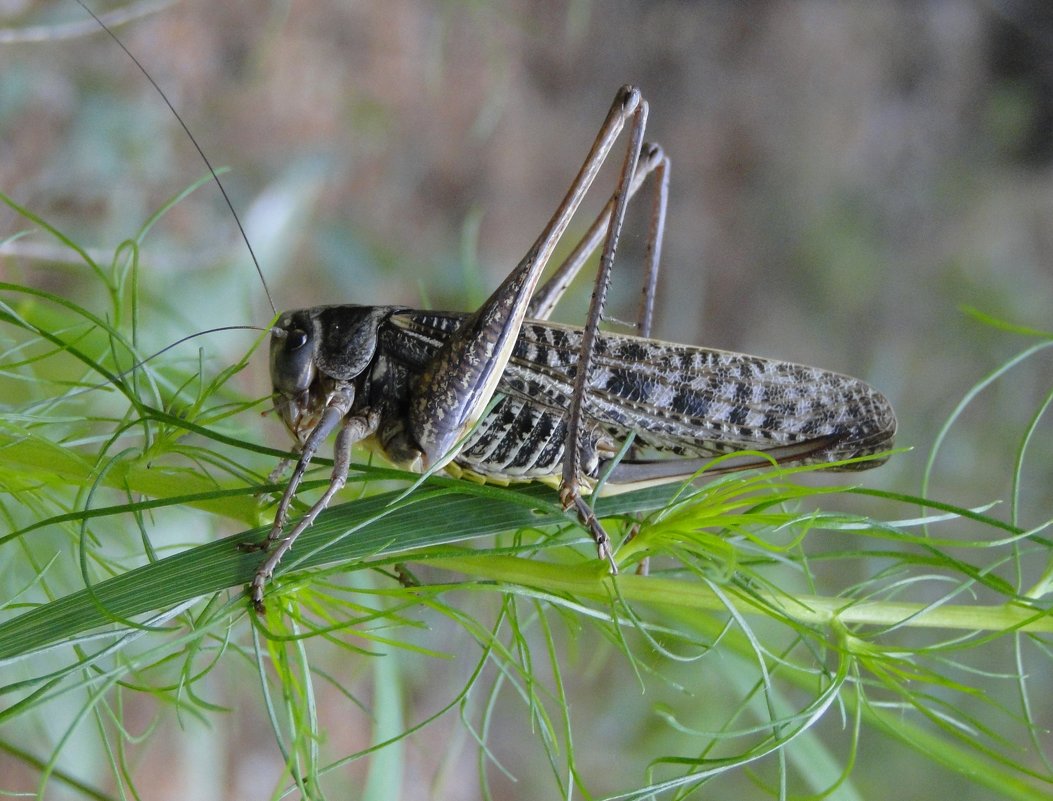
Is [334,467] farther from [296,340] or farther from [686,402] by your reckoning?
[686,402]

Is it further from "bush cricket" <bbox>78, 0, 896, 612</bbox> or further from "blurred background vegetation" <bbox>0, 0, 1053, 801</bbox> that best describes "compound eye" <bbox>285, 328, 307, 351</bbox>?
"blurred background vegetation" <bbox>0, 0, 1053, 801</bbox>

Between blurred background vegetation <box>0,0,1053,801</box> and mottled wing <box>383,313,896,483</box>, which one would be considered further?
blurred background vegetation <box>0,0,1053,801</box>

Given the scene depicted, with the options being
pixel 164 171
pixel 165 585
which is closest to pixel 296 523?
pixel 165 585

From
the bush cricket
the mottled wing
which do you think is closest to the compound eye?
the bush cricket

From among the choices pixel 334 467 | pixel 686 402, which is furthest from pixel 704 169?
pixel 334 467

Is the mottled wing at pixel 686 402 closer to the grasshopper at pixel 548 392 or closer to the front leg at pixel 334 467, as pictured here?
the grasshopper at pixel 548 392

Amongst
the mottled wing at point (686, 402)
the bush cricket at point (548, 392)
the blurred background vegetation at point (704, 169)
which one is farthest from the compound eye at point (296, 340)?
the blurred background vegetation at point (704, 169)
